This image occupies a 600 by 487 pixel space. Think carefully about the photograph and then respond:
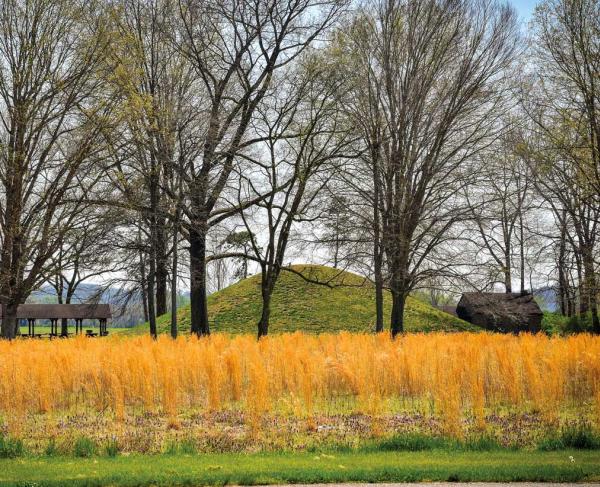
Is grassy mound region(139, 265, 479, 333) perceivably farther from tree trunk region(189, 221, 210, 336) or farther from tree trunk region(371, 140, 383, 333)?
tree trunk region(371, 140, 383, 333)

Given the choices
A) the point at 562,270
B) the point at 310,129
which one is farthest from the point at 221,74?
the point at 562,270

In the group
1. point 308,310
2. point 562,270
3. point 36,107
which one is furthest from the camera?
point 308,310

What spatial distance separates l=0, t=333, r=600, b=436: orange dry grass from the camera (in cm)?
1293

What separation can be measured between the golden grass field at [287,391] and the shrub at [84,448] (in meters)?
0.69

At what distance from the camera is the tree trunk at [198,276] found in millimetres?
23578

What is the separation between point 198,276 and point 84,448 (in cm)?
1408

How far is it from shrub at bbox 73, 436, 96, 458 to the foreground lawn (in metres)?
0.29

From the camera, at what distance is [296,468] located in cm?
884

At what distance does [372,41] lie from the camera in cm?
2409

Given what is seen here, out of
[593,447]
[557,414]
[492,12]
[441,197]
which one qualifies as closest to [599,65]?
[492,12]

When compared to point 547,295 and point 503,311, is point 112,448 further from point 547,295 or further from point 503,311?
point 547,295

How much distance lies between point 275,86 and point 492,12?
7.66 metres

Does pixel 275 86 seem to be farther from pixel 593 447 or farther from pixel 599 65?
pixel 593 447

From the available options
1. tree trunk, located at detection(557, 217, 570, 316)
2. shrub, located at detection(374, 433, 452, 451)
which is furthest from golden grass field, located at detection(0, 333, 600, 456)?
tree trunk, located at detection(557, 217, 570, 316)
